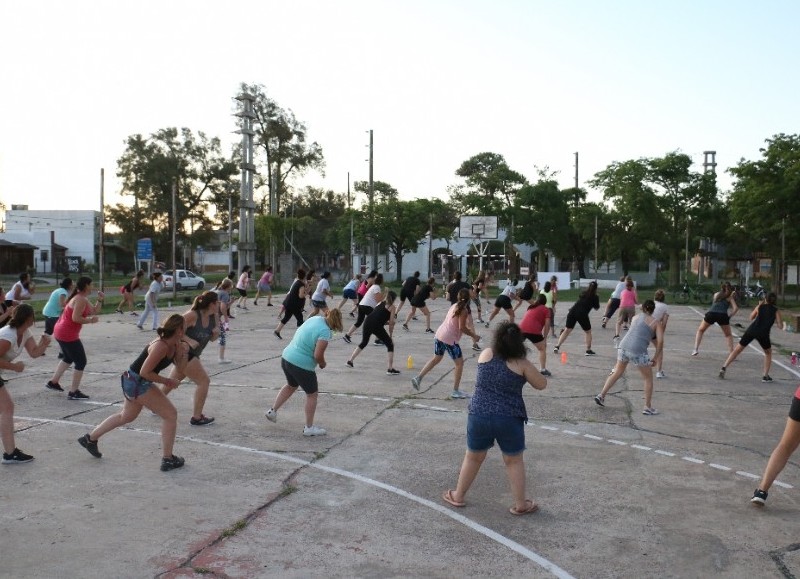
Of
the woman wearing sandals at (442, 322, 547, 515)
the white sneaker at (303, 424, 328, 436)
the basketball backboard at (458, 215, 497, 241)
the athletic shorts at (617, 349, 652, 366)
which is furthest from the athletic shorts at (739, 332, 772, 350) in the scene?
the basketball backboard at (458, 215, 497, 241)

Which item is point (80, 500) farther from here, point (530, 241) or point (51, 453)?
point (530, 241)

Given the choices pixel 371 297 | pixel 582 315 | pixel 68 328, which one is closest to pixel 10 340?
pixel 68 328

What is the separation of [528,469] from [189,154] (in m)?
62.6

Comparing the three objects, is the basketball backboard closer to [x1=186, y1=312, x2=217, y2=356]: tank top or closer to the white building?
[x1=186, y1=312, x2=217, y2=356]: tank top

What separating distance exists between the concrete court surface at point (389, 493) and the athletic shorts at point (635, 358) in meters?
0.72

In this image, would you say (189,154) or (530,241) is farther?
(189,154)

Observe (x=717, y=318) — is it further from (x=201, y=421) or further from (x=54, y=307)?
(x=54, y=307)

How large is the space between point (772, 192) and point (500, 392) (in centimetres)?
3657

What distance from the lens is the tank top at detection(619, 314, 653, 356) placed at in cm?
934

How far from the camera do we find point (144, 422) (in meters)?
8.46

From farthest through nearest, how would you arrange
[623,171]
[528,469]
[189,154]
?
[189,154]
[623,171]
[528,469]

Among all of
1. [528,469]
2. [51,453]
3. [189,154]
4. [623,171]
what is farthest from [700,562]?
[189,154]

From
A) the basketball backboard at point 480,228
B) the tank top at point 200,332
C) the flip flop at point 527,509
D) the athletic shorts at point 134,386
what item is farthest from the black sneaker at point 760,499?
the basketball backboard at point 480,228

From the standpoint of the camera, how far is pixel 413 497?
6039 mm
